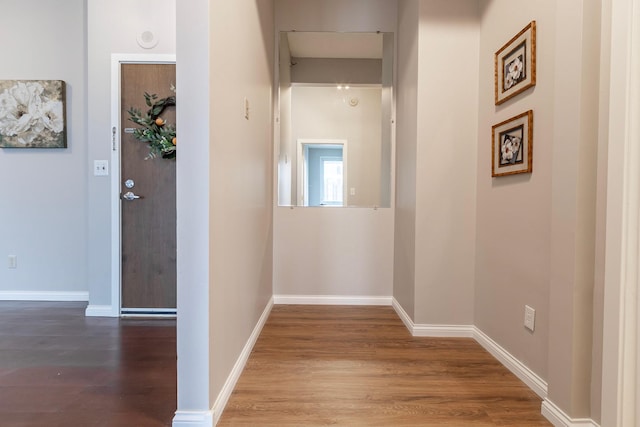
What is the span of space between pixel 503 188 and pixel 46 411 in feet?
8.61

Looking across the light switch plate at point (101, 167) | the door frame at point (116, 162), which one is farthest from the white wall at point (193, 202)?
the light switch plate at point (101, 167)

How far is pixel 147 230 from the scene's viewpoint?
2807mm

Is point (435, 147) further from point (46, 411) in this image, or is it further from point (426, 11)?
→ point (46, 411)

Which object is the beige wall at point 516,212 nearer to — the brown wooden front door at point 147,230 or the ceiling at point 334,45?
the ceiling at point 334,45

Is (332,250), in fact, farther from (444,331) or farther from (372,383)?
(372,383)

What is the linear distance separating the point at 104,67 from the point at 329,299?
2785 millimetres

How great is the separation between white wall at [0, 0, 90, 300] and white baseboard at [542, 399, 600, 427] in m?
3.67

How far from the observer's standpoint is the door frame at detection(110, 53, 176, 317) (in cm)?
273

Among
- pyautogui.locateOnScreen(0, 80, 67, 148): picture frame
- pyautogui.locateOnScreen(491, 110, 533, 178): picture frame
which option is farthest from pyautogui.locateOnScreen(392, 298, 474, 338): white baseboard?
pyautogui.locateOnScreen(0, 80, 67, 148): picture frame

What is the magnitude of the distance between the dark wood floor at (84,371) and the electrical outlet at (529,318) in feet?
5.91

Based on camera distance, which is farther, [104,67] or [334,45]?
[334,45]

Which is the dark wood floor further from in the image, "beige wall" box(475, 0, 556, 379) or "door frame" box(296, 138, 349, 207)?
"beige wall" box(475, 0, 556, 379)

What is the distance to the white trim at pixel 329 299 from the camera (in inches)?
123

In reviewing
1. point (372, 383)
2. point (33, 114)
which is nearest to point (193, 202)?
point (372, 383)
